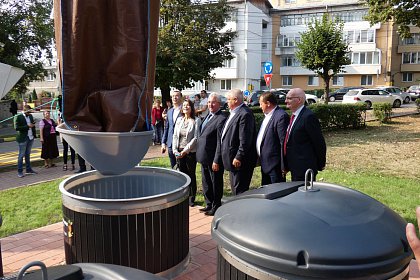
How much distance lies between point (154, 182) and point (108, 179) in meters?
0.54

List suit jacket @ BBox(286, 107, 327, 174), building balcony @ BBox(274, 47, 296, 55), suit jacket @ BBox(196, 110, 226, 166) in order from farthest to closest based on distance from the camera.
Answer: building balcony @ BBox(274, 47, 296, 55), suit jacket @ BBox(196, 110, 226, 166), suit jacket @ BBox(286, 107, 327, 174)

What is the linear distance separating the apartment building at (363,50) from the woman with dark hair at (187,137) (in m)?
41.8

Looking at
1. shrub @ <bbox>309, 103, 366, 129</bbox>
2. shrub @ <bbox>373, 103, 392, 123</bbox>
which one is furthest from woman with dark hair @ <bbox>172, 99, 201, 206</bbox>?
shrub @ <bbox>373, 103, 392, 123</bbox>

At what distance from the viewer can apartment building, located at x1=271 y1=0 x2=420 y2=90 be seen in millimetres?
46406

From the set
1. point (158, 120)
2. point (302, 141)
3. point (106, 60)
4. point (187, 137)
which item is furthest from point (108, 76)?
point (158, 120)

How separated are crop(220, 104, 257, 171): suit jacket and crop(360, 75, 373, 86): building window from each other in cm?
4712

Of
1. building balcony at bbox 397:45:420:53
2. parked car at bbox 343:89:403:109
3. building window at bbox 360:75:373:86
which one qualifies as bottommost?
parked car at bbox 343:89:403:109

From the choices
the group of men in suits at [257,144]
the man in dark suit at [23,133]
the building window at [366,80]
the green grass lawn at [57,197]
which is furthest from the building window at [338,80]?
the group of men in suits at [257,144]

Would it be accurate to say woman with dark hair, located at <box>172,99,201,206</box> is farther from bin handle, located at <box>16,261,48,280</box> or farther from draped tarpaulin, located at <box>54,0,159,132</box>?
bin handle, located at <box>16,261,48,280</box>

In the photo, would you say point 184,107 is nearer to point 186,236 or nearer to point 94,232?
point 186,236

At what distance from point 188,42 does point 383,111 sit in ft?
33.0

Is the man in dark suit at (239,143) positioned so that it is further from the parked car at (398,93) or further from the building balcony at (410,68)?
the building balcony at (410,68)

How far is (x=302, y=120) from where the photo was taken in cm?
437

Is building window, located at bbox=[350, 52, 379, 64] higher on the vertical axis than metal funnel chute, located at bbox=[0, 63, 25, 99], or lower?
higher
